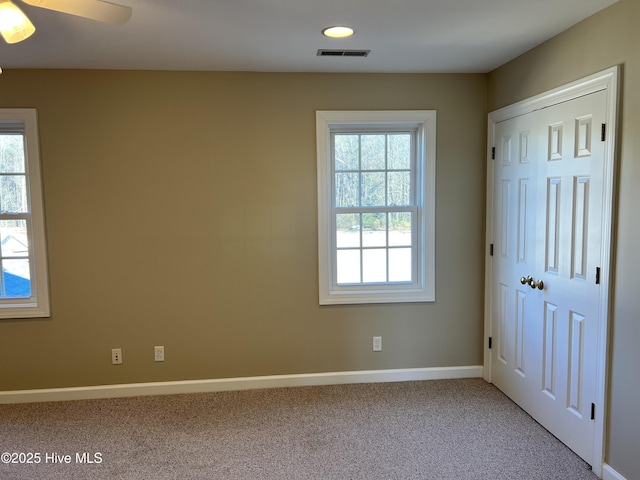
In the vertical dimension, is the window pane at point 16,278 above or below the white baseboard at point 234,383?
above

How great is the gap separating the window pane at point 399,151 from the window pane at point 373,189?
0.40 feet

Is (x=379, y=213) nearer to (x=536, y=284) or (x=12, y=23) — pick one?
(x=536, y=284)

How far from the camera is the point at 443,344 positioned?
139 inches

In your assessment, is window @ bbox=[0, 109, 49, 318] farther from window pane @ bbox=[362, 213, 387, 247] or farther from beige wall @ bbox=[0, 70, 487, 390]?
window pane @ bbox=[362, 213, 387, 247]

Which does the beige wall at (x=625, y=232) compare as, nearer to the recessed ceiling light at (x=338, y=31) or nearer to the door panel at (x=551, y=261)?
the door panel at (x=551, y=261)

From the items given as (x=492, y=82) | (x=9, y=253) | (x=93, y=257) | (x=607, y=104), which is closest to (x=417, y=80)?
(x=492, y=82)

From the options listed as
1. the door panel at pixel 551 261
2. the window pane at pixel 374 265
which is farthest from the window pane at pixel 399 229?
the door panel at pixel 551 261

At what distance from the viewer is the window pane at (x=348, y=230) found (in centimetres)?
345

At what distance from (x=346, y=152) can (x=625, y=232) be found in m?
1.92

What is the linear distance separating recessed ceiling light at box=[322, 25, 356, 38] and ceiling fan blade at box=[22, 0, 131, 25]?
3.67 feet

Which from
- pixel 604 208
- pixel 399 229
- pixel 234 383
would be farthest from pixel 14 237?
pixel 604 208

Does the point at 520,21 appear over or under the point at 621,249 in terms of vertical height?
over

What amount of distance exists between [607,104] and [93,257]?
330cm

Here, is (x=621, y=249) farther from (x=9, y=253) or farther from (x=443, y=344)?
(x=9, y=253)
